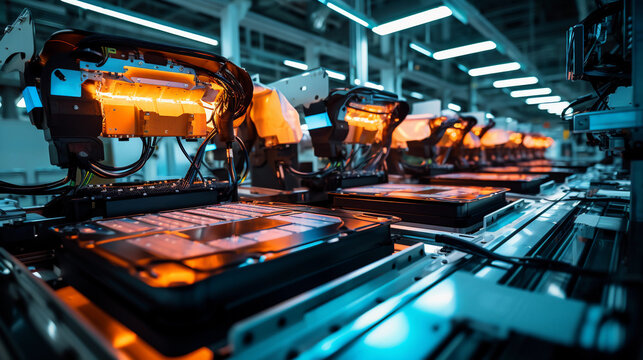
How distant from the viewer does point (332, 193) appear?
3.41 meters

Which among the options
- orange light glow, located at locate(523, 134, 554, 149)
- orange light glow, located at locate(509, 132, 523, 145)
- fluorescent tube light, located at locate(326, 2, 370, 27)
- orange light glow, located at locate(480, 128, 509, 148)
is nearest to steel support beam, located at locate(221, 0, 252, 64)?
fluorescent tube light, located at locate(326, 2, 370, 27)

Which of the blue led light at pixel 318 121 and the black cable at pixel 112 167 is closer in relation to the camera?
the black cable at pixel 112 167

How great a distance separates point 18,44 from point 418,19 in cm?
512

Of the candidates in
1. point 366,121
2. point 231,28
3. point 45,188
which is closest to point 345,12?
point 366,121

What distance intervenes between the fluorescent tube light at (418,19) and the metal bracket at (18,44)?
4868mm

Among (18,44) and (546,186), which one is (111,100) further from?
(546,186)

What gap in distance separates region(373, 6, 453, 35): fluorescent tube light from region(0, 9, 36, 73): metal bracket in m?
4.87

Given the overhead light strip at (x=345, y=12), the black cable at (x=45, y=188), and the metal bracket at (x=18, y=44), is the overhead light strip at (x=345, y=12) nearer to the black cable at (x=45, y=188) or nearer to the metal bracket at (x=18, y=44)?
the metal bracket at (x=18, y=44)

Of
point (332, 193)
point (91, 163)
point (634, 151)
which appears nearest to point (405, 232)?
point (332, 193)

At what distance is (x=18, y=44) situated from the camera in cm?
181

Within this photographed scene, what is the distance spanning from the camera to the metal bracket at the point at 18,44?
1.80m

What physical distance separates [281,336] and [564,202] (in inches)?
152

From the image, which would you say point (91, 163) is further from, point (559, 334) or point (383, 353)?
point (559, 334)

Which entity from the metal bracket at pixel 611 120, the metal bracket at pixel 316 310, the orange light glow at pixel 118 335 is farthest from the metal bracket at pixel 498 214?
the orange light glow at pixel 118 335
